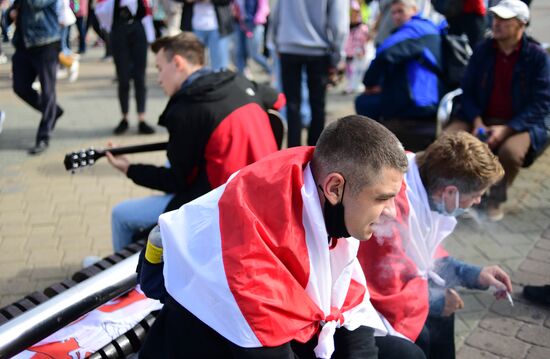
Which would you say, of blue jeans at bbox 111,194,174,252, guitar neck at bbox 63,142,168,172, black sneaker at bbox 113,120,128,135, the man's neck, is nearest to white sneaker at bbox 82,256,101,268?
blue jeans at bbox 111,194,174,252

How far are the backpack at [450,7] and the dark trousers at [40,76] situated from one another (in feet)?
11.4

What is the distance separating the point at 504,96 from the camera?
4465 mm

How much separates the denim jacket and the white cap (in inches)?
147

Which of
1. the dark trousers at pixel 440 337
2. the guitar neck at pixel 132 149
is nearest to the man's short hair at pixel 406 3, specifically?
the guitar neck at pixel 132 149

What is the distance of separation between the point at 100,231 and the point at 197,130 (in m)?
1.71

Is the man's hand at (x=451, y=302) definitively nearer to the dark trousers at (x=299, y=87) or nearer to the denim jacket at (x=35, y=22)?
the dark trousers at (x=299, y=87)

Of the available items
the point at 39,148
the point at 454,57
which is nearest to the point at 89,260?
the point at 39,148

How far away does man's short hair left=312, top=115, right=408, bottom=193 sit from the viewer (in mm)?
1595

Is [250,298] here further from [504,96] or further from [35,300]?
[504,96]

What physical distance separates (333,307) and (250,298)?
40 cm

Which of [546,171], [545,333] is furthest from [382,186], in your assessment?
[546,171]

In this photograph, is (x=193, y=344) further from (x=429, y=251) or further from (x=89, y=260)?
(x=89, y=260)

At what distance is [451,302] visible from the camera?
241cm

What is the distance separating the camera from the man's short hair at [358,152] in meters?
1.59
